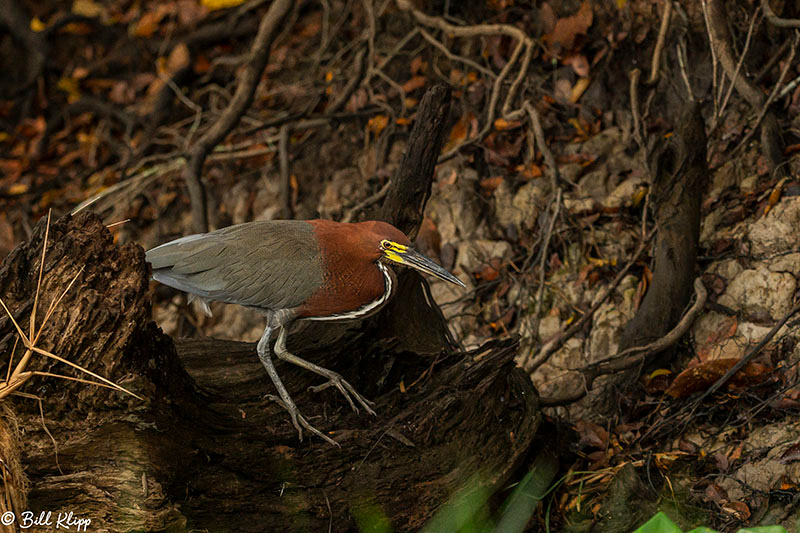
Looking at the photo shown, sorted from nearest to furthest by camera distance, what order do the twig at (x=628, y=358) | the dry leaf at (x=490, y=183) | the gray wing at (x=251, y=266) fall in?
the gray wing at (x=251, y=266)
the twig at (x=628, y=358)
the dry leaf at (x=490, y=183)

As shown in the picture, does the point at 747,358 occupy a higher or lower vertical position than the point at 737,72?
lower

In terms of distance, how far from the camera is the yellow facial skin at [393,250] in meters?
2.96

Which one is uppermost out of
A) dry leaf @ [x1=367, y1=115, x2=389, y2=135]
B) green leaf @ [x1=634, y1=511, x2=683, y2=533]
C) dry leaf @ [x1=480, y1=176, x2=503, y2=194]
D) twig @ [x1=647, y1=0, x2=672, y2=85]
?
twig @ [x1=647, y1=0, x2=672, y2=85]

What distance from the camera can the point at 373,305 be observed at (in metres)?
3.01

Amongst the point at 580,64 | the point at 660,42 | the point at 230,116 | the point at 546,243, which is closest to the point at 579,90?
the point at 580,64

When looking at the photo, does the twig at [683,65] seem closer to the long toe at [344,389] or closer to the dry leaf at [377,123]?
the dry leaf at [377,123]

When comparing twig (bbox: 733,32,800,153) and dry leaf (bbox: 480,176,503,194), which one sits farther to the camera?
dry leaf (bbox: 480,176,503,194)

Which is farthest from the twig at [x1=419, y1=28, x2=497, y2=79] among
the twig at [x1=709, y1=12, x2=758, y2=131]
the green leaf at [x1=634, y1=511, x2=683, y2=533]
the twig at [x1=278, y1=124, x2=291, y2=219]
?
the green leaf at [x1=634, y1=511, x2=683, y2=533]

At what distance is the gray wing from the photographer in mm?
2932

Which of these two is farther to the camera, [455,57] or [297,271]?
[455,57]

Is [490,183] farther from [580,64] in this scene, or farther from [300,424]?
[300,424]

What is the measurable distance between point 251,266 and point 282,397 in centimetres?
50

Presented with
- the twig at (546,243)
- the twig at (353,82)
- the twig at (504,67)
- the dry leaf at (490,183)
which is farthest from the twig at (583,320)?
the twig at (353,82)

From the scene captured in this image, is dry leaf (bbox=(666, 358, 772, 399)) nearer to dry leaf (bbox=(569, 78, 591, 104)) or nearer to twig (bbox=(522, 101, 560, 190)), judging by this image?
twig (bbox=(522, 101, 560, 190))
